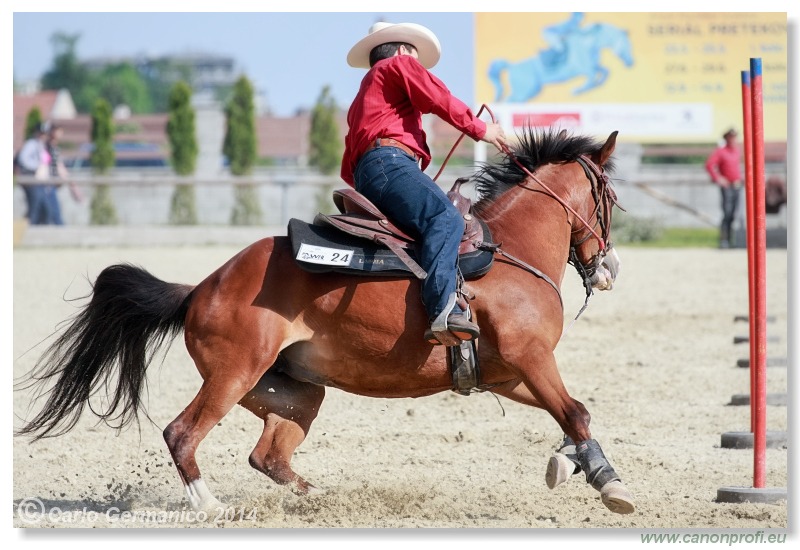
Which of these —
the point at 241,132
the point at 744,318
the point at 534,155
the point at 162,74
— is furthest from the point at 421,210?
the point at 162,74

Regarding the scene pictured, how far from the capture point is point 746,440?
708 cm

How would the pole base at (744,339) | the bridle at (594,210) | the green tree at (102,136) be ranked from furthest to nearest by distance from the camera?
the green tree at (102,136) < the pole base at (744,339) < the bridle at (594,210)

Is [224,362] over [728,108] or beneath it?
beneath

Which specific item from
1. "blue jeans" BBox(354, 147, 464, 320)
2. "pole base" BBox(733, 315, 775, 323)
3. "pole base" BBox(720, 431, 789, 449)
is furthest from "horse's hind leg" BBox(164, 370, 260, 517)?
"pole base" BBox(733, 315, 775, 323)

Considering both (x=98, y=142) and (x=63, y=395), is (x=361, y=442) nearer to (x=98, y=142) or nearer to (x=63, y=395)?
(x=63, y=395)

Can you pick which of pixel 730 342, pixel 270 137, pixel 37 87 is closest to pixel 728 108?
pixel 730 342

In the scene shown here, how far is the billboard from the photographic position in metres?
23.3

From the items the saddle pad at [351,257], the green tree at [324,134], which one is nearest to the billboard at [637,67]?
the green tree at [324,134]

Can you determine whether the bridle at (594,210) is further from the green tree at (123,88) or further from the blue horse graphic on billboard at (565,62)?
the green tree at (123,88)

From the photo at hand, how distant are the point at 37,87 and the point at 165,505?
100 metres

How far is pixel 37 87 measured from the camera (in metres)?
99.0

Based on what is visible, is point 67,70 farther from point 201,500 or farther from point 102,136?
point 201,500

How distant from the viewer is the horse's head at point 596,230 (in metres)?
5.79

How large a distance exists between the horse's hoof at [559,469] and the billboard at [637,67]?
1863 cm
